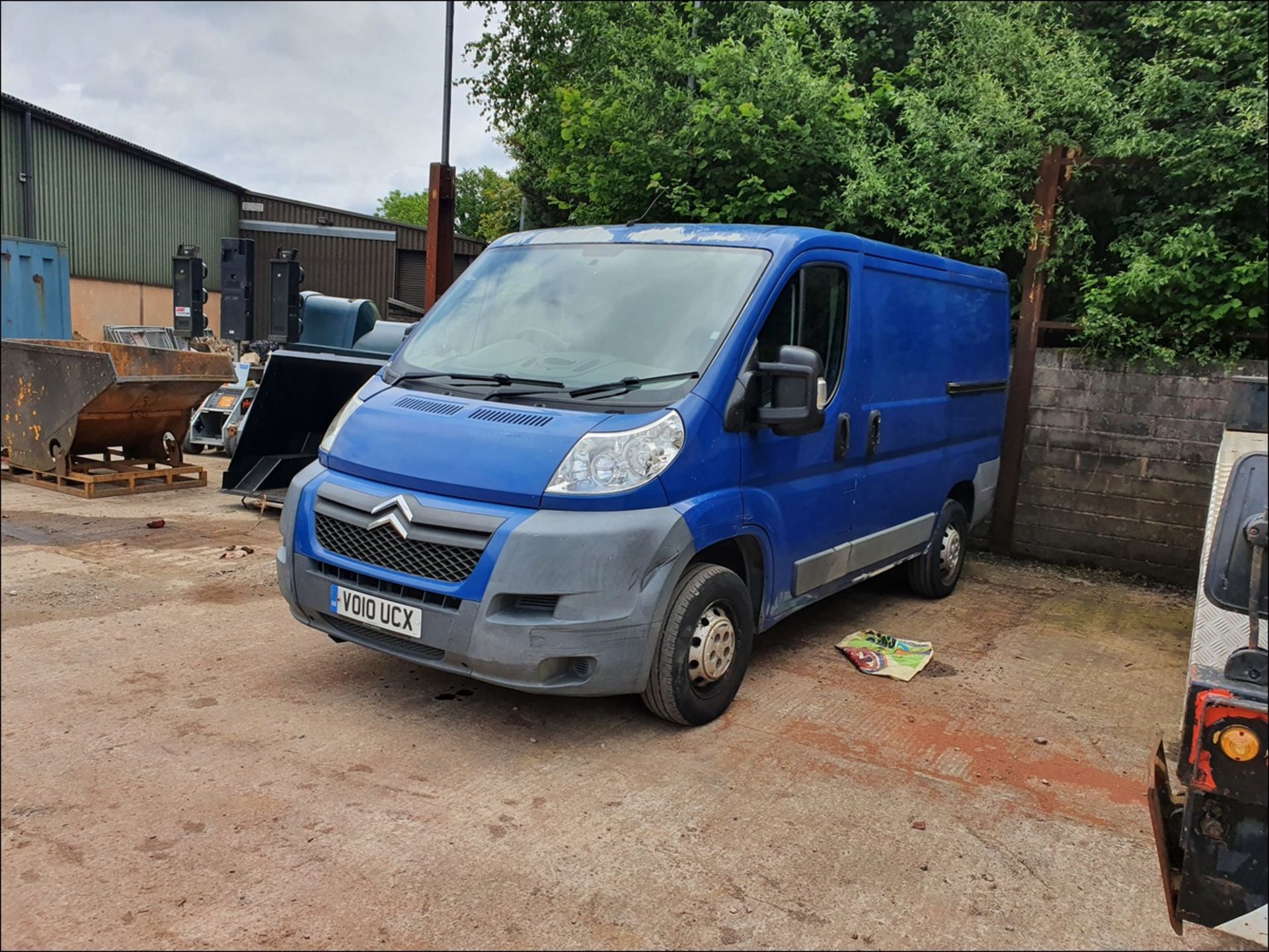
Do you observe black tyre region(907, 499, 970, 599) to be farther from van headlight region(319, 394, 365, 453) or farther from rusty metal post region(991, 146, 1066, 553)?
van headlight region(319, 394, 365, 453)

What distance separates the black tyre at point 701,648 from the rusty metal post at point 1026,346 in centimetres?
440

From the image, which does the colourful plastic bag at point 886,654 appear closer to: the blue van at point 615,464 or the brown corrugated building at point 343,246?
the blue van at point 615,464

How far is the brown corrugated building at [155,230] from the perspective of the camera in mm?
20484

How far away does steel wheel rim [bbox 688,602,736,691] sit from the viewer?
13.4ft

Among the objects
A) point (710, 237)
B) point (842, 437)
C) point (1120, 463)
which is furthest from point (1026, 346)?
point (710, 237)

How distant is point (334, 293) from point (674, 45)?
812 inches

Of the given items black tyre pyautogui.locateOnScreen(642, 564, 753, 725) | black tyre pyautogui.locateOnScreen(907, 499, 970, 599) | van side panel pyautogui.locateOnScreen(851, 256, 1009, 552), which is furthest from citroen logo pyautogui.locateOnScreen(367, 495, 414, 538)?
black tyre pyautogui.locateOnScreen(907, 499, 970, 599)

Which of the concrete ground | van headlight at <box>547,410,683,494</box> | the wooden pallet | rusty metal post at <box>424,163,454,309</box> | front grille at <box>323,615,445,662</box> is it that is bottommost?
the concrete ground

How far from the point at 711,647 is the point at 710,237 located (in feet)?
6.41

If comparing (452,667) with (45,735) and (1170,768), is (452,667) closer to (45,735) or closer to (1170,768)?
(45,735)

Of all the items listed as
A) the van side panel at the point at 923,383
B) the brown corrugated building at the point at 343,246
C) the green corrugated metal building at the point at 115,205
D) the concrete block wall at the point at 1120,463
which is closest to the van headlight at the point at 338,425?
the van side panel at the point at 923,383

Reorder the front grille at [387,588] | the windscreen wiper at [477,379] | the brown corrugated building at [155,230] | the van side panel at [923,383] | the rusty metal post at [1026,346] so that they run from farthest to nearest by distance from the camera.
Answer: the brown corrugated building at [155,230] → the rusty metal post at [1026,346] → the van side panel at [923,383] → the windscreen wiper at [477,379] → the front grille at [387,588]

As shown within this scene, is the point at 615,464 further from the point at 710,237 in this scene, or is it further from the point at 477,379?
the point at 710,237

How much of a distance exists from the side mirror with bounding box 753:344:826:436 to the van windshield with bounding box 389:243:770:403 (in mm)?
288
